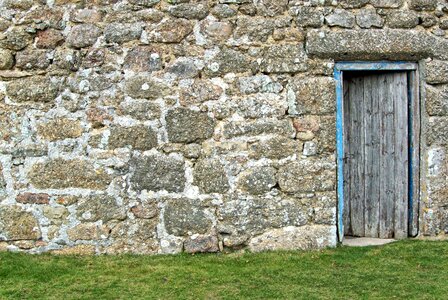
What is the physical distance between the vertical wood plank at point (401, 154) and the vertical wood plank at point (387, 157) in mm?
41

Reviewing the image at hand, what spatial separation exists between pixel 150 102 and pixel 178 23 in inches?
31.2

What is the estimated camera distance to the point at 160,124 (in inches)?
231

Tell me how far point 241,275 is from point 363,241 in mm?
1723

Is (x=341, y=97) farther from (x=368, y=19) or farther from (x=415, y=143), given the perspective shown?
(x=415, y=143)

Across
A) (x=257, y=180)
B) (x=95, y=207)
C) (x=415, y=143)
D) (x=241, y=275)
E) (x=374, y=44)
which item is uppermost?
(x=374, y=44)

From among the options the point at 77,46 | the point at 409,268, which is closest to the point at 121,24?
the point at 77,46

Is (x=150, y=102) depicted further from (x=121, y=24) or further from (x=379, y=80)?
(x=379, y=80)

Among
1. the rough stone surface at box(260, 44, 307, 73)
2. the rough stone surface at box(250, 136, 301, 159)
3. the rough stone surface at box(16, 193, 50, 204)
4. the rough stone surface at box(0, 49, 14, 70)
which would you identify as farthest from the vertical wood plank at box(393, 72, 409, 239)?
the rough stone surface at box(0, 49, 14, 70)

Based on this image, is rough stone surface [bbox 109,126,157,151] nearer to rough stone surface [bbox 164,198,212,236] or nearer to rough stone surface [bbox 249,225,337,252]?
rough stone surface [bbox 164,198,212,236]

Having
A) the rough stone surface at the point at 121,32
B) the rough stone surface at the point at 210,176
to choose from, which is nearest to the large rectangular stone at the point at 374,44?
the rough stone surface at the point at 210,176

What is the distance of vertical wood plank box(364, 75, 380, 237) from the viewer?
6.50 metres

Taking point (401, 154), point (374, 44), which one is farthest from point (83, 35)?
point (401, 154)

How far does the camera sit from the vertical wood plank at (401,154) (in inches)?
251

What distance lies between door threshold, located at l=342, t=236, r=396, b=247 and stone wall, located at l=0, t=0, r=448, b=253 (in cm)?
56
